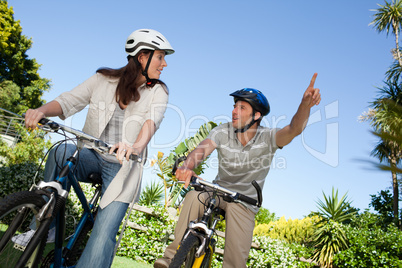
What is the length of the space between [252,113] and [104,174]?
1792 millimetres

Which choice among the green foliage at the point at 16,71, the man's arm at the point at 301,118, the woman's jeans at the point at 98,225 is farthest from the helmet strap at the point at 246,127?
the green foliage at the point at 16,71

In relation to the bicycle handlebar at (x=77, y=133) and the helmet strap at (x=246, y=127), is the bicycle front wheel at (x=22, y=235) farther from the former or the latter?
the helmet strap at (x=246, y=127)

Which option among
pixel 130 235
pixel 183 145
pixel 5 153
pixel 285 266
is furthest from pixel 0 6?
pixel 285 266

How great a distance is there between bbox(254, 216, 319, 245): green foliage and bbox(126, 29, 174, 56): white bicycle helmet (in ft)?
29.6

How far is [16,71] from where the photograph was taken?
97.9 feet

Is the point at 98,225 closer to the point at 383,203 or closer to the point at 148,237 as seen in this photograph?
the point at 148,237

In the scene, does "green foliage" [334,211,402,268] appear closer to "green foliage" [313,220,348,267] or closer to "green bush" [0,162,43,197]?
"green foliage" [313,220,348,267]

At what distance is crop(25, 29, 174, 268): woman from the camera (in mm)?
2838

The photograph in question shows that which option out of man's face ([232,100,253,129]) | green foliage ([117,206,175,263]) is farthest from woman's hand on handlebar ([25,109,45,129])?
green foliage ([117,206,175,263])

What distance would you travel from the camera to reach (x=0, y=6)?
26.3 meters

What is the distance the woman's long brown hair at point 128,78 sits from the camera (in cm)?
312

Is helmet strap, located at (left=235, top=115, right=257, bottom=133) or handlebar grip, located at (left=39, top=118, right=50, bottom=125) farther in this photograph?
helmet strap, located at (left=235, top=115, right=257, bottom=133)

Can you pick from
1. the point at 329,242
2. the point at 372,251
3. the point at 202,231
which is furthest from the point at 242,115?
the point at 329,242

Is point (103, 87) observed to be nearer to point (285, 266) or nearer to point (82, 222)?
point (82, 222)
